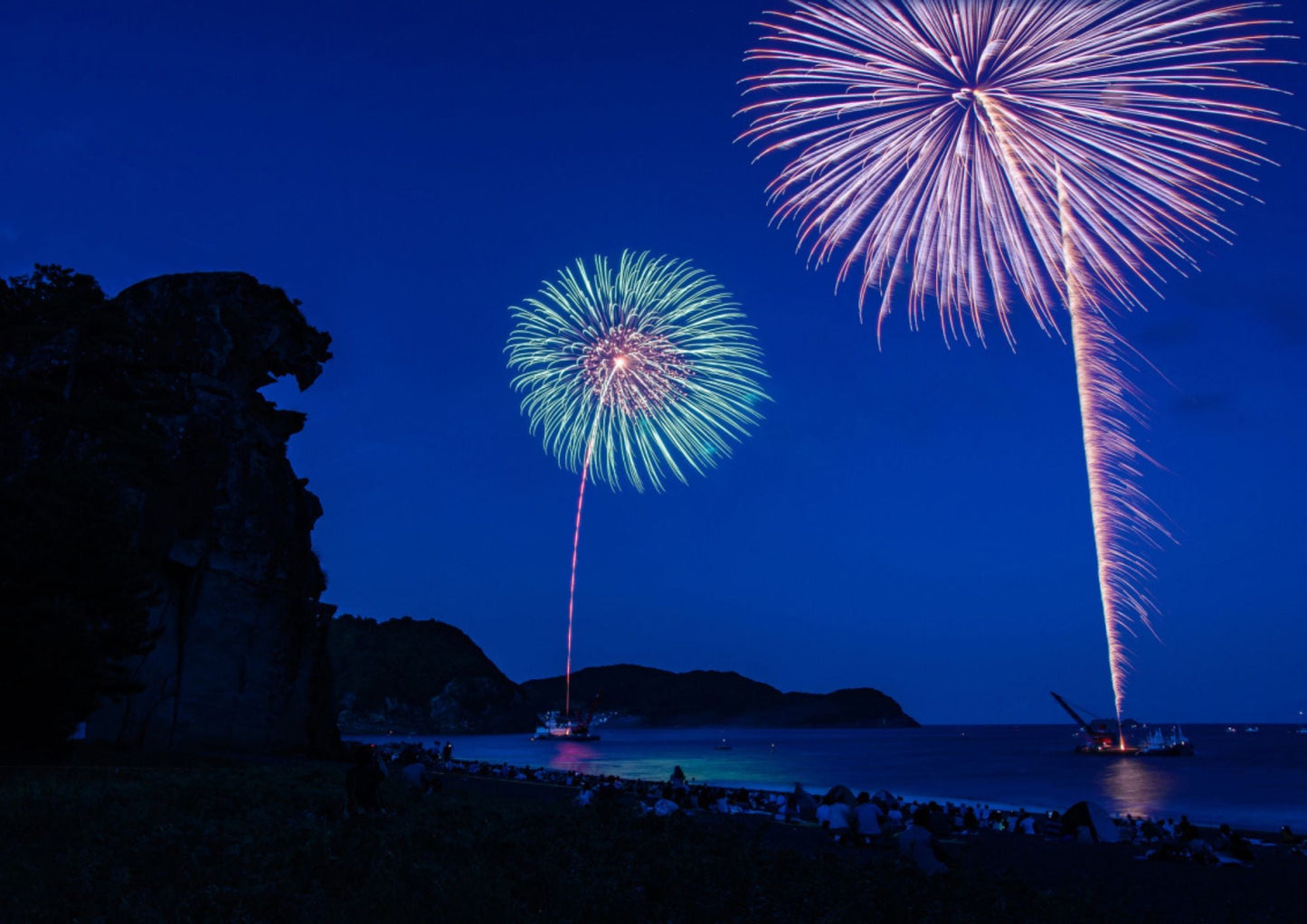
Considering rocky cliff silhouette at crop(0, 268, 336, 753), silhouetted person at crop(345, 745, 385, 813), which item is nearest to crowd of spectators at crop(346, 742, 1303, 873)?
silhouetted person at crop(345, 745, 385, 813)

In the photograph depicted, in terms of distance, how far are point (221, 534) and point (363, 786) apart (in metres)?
28.8

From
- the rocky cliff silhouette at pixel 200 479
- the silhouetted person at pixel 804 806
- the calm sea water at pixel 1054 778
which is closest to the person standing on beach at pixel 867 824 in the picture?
the silhouetted person at pixel 804 806

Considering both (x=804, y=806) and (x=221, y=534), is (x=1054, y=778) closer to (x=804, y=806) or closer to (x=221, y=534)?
(x=804, y=806)

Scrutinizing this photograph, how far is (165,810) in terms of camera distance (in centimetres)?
1587

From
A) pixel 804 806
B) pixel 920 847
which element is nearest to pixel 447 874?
pixel 920 847

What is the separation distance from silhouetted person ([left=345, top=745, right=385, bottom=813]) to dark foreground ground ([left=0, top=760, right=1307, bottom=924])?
48 cm

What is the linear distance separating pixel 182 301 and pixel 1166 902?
1789 inches

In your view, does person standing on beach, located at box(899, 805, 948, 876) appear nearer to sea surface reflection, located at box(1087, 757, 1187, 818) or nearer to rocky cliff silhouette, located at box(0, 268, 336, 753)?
rocky cliff silhouette, located at box(0, 268, 336, 753)

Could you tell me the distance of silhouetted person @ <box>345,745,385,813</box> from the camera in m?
16.9

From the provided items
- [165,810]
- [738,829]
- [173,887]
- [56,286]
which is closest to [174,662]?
[56,286]

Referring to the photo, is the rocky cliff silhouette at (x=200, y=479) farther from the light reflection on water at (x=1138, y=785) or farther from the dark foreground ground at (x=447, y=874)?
the light reflection on water at (x=1138, y=785)

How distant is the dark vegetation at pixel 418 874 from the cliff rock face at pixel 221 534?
79.9 feet

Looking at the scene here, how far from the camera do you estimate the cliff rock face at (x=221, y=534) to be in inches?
1555

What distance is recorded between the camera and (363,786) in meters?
17.0
